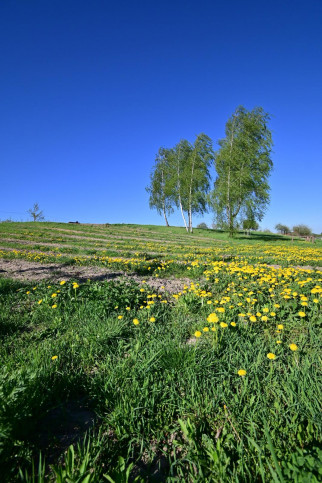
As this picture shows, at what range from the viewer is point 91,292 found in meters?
4.21

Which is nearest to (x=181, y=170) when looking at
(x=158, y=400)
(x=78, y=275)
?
(x=78, y=275)

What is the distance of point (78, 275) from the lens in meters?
6.26

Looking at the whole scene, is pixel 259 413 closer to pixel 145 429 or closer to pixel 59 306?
pixel 145 429

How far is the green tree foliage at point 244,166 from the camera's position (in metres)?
26.6

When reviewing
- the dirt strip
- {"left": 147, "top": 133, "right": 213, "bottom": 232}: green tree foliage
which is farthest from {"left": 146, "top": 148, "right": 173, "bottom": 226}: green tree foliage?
the dirt strip

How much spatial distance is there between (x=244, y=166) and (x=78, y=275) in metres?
26.6

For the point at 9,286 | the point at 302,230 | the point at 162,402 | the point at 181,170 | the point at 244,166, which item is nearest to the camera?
the point at 162,402

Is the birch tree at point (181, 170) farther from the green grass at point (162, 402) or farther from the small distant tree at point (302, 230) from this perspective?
the small distant tree at point (302, 230)

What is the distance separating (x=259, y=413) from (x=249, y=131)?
31.6 m

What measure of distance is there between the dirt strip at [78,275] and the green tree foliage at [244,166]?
75.4 feet

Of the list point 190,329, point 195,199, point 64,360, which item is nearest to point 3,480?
point 64,360

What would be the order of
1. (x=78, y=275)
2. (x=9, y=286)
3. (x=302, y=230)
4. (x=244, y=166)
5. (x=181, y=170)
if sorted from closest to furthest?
(x=9, y=286)
(x=78, y=275)
(x=244, y=166)
(x=181, y=170)
(x=302, y=230)

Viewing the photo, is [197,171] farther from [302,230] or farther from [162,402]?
[302,230]

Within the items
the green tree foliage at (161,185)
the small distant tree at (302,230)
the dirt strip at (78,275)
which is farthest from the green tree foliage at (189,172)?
the small distant tree at (302,230)
